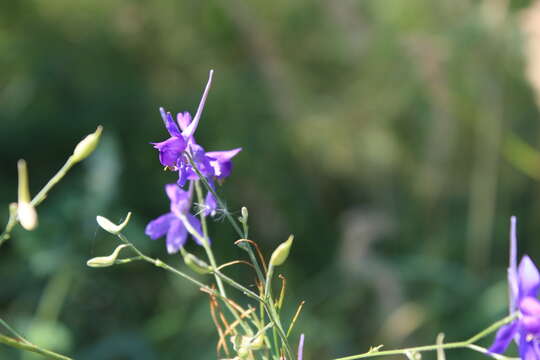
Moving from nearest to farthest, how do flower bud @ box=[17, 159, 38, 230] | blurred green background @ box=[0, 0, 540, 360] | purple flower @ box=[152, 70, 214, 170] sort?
flower bud @ box=[17, 159, 38, 230], purple flower @ box=[152, 70, 214, 170], blurred green background @ box=[0, 0, 540, 360]

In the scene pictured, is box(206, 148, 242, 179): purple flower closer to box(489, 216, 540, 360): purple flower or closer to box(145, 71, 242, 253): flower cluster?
box(145, 71, 242, 253): flower cluster

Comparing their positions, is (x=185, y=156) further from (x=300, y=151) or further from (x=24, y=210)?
(x=300, y=151)

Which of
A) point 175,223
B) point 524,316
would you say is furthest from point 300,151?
point 524,316

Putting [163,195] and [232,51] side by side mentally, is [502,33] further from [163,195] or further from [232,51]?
[163,195]

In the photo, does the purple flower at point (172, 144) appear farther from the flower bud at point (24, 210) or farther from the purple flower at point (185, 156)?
the flower bud at point (24, 210)

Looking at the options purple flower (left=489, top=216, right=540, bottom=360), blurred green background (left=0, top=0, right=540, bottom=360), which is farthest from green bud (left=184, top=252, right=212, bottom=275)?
blurred green background (left=0, top=0, right=540, bottom=360)

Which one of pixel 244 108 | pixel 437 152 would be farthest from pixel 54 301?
pixel 437 152
